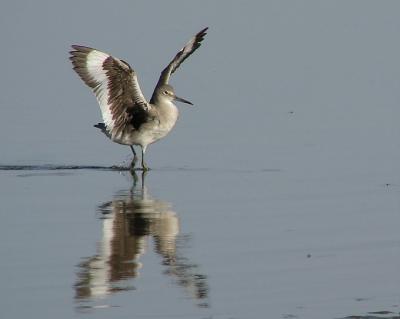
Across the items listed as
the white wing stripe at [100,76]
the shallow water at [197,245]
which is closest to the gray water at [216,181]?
the shallow water at [197,245]

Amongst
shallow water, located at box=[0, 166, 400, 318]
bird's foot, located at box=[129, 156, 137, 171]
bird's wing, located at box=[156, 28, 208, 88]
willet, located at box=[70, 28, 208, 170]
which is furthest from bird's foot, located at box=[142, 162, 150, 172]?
bird's wing, located at box=[156, 28, 208, 88]

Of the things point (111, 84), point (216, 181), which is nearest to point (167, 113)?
point (111, 84)

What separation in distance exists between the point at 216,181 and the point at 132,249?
3100 millimetres

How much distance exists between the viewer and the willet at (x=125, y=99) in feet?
44.0

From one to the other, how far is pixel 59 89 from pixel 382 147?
661 cm

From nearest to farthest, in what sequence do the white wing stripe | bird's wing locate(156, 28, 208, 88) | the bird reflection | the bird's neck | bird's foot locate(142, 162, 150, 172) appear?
1. the bird reflection
2. the white wing stripe
3. bird's foot locate(142, 162, 150, 172)
4. the bird's neck
5. bird's wing locate(156, 28, 208, 88)

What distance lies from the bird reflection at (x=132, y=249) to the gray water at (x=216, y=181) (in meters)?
0.02

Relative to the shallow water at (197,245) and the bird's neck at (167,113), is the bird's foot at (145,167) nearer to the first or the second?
the shallow water at (197,245)

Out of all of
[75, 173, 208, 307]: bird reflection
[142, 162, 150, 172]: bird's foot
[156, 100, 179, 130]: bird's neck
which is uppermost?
[156, 100, 179, 130]: bird's neck

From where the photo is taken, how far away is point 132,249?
9.53 m

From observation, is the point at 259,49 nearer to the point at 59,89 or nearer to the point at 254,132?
the point at 59,89

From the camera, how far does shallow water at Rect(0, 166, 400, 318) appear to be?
787 cm

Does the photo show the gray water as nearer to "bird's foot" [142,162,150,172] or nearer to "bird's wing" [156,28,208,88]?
"bird's foot" [142,162,150,172]

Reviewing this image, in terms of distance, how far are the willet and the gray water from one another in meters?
0.32
